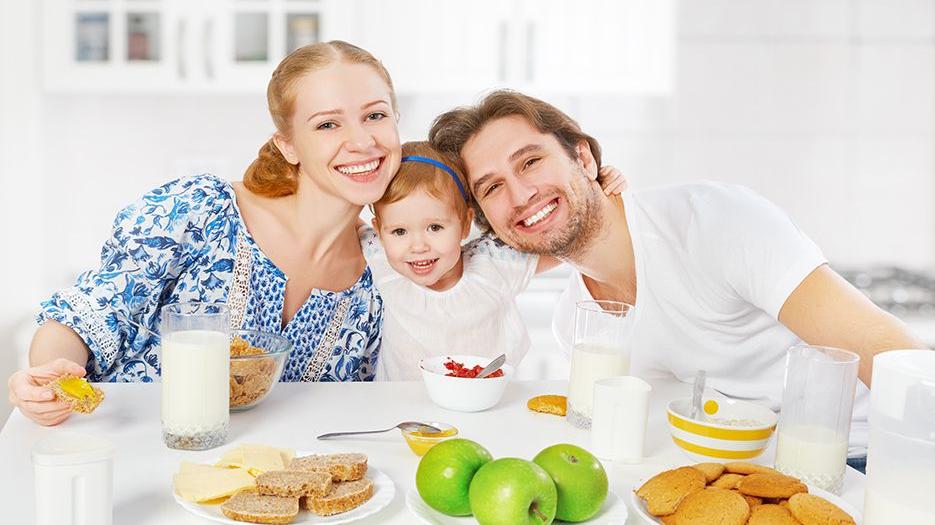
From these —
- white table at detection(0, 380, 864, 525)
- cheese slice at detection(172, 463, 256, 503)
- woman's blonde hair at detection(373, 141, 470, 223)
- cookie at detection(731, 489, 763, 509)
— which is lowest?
white table at detection(0, 380, 864, 525)

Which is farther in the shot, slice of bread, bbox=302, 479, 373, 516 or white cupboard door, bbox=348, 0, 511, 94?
white cupboard door, bbox=348, 0, 511, 94

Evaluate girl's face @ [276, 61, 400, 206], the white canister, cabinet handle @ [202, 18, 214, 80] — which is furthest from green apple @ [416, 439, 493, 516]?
cabinet handle @ [202, 18, 214, 80]

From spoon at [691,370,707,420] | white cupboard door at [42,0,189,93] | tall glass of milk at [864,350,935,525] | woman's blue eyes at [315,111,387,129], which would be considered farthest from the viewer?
white cupboard door at [42,0,189,93]

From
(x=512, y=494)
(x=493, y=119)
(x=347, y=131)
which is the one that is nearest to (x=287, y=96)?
(x=347, y=131)

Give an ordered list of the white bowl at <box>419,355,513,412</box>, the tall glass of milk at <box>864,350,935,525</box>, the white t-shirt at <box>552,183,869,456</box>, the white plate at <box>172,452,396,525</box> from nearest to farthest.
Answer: the tall glass of milk at <box>864,350,935,525</box> < the white plate at <box>172,452,396,525</box> < the white bowl at <box>419,355,513,412</box> < the white t-shirt at <box>552,183,869,456</box>

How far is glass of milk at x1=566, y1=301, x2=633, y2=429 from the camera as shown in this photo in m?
1.53

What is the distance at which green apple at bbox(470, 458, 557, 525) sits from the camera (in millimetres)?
1067

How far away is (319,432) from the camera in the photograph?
1.46 m

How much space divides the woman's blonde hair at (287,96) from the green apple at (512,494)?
42.3 inches

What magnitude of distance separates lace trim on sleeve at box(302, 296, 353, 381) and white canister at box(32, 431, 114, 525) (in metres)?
0.96

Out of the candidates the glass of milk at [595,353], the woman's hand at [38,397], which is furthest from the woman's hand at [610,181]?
the woman's hand at [38,397]

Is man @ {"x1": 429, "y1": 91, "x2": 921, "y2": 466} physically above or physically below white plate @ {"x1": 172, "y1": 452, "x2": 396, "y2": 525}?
above

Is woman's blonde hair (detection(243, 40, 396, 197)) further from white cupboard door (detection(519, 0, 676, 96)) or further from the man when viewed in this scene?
white cupboard door (detection(519, 0, 676, 96))

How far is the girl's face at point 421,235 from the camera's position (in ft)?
6.48
